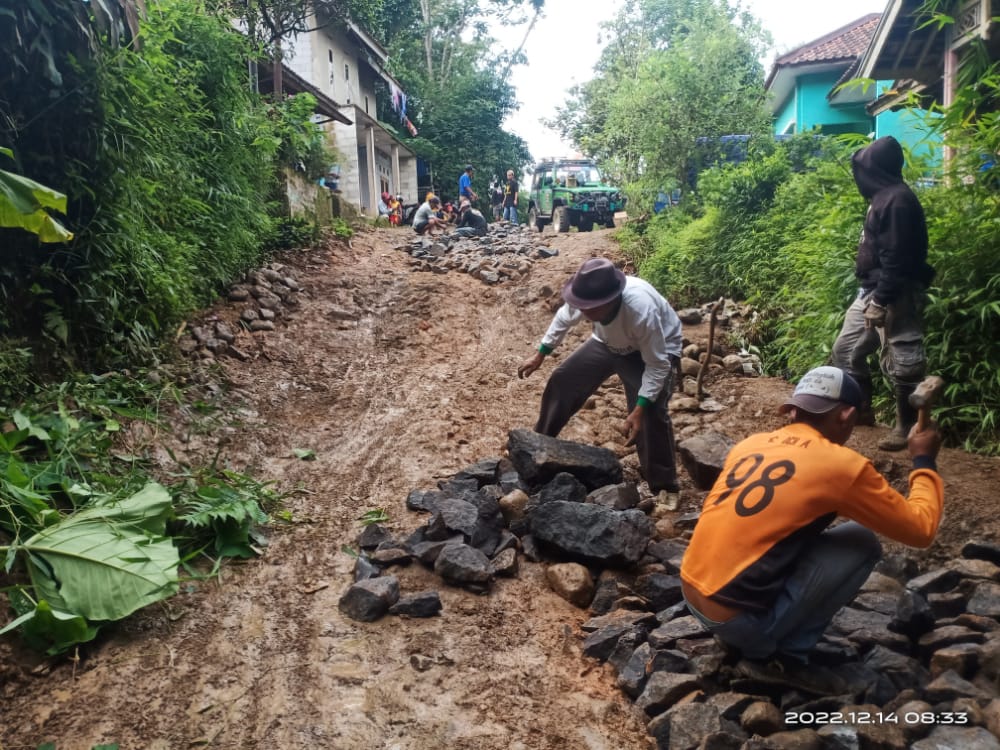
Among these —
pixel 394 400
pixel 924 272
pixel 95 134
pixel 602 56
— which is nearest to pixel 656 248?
pixel 394 400

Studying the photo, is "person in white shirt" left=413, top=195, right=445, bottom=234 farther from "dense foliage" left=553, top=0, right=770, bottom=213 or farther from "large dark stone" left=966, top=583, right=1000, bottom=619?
"large dark stone" left=966, top=583, right=1000, bottom=619

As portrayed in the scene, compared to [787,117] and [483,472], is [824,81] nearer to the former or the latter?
[787,117]

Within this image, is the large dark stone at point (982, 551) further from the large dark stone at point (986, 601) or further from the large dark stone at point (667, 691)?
the large dark stone at point (667, 691)

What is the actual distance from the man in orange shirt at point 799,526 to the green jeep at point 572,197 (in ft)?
48.4

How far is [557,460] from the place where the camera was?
4605 millimetres

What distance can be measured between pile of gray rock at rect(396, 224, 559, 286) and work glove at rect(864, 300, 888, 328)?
22.6 ft

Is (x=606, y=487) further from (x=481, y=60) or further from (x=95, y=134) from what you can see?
(x=481, y=60)

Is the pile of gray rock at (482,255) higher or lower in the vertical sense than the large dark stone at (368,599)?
higher

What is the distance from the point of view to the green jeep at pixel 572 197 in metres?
17.9

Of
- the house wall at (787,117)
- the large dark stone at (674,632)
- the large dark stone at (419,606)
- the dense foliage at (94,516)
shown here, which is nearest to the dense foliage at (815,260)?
the large dark stone at (674,632)

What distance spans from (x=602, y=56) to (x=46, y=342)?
105 ft

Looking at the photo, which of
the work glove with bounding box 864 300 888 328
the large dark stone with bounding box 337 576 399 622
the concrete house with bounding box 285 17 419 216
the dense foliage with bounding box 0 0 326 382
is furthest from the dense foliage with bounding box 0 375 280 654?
the concrete house with bounding box 285 17 419 216

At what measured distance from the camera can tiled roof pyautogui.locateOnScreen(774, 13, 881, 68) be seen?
1698 cm

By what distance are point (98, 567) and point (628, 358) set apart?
306cm
